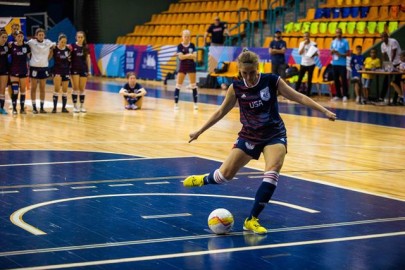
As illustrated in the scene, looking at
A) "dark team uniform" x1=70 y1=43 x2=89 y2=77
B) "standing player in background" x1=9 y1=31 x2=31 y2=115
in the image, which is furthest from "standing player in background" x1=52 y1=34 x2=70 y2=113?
"standing player in background" x1=9 y1=31 x2=31 y2=115

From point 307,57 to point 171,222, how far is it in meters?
17.0

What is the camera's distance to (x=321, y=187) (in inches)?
397

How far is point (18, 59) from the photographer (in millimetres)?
18203

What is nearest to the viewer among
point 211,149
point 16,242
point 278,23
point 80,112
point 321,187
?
point 16,242

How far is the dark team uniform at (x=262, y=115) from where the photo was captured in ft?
25.5

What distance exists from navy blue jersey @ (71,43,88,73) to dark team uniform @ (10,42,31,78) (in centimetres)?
116

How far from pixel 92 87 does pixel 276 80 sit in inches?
869

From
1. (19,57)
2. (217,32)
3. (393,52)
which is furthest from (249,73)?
(217,32)

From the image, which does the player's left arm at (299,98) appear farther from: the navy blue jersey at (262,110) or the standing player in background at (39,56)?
the standing player in background at (39,56)

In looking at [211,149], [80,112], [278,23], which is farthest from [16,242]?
[278,23]

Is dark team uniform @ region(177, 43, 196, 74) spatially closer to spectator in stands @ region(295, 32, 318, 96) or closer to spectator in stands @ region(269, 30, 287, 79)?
spectator in stands @ region(269, 30, 287, 79)

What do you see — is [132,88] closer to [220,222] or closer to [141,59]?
[141,59]

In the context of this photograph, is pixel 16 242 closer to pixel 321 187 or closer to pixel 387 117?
pixel 321 187

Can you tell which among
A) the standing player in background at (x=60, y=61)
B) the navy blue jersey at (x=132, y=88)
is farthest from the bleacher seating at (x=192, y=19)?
the standing player in background at (x=60, y=61)
